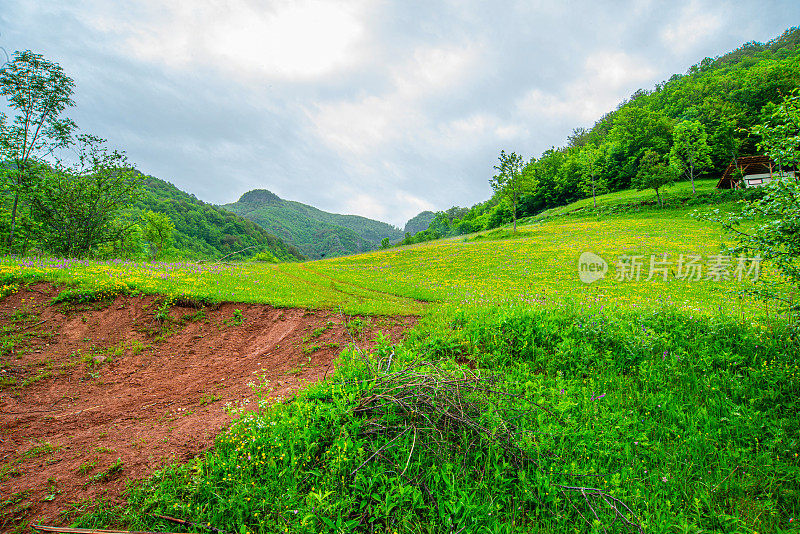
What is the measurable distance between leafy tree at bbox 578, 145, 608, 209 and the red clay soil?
76469 millimetres

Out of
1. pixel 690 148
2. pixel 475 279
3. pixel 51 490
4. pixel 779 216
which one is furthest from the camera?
pixel 690 148

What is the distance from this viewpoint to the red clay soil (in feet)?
11.8

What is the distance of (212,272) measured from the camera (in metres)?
16.5

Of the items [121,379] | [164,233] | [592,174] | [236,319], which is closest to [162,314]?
[236,319]

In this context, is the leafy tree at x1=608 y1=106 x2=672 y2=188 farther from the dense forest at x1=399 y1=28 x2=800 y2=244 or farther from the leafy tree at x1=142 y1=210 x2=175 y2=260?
the leafy tree at x1=142 y1=210 x2=175 y2=260

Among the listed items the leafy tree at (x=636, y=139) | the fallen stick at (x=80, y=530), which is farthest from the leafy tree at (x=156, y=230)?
the leafy tree at (x=636, y=139)

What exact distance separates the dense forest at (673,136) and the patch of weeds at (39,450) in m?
67.3

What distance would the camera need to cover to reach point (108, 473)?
11.7ft

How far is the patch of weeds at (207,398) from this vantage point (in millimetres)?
5387

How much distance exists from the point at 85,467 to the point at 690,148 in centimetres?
9502

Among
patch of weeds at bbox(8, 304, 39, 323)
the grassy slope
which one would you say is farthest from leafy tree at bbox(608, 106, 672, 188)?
patch of weeds at bbox(8, 304, 39, 323)

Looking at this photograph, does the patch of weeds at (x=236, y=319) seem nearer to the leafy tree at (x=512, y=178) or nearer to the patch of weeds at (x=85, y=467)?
the patch of weeds at (x=85, y=467)

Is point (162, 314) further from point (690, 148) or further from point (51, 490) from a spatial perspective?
point (690, 148)

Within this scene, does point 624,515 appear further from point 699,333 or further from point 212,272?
point 212,272
